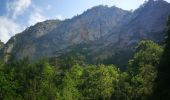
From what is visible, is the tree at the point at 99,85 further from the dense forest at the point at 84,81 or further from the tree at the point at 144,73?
the tree at the point at 144,73

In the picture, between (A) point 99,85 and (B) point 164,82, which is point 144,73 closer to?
(A) point 99,85

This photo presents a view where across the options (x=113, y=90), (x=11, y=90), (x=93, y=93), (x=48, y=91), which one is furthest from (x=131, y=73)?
(x=11, y=90)

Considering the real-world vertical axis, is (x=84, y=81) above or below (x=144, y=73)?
below

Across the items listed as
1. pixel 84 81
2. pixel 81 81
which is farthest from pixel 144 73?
pixel 81 81

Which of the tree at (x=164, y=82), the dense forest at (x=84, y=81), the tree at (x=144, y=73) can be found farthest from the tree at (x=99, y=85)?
the tree at (x=164, y=82)

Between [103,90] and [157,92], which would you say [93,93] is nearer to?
[103,90]

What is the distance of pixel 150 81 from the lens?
3447 inches

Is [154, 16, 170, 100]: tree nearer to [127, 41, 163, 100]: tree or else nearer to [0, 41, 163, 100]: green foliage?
[127, 41, 163, 100]: tree

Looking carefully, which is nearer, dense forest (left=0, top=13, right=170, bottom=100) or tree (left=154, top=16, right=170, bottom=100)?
tree (left=154, top=16, right=170, bottom=100)

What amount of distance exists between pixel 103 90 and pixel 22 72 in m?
40.3

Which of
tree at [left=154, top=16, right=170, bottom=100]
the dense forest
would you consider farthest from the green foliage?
tree at [left=154, top=16, right=170, bottom=100]

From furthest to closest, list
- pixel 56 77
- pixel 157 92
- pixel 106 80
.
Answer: pixel 56 77 < pixel 106 80 < pixel 157 92

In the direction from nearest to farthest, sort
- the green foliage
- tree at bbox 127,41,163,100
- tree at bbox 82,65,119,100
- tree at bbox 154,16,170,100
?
tree at bbox 154,16,170,100
tree at bbox 127,41,163,100
the green foliage
tree at bbox 82,65,119,100

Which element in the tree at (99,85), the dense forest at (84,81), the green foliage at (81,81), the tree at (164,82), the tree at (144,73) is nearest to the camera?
the tree at (164,82)
